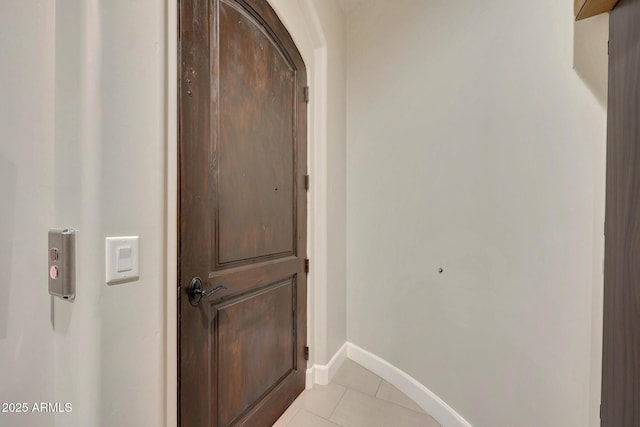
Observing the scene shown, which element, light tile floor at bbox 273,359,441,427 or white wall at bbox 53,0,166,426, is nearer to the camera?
white wall at bbox 53,0,166,426

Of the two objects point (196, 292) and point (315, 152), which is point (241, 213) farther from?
point (315, 152)

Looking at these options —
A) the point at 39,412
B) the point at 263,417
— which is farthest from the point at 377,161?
the point at 39,412

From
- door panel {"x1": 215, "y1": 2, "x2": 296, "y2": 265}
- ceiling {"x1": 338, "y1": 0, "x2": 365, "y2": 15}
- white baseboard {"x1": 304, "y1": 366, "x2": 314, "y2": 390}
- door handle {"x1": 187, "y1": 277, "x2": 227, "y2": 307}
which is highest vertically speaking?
ceiling {"x1": 338, "y1": 0, "x2": 365, "y2": 15}

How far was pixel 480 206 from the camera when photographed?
1348 mm

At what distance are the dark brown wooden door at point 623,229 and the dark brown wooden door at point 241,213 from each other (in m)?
1.32

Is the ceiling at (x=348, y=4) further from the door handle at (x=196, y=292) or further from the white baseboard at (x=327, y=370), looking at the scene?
the white baseboard at (x=327, y=370)

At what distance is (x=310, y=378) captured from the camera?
1802mm

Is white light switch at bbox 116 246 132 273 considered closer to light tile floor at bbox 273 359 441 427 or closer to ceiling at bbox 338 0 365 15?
light tile floor at bbox 273 359 441 427

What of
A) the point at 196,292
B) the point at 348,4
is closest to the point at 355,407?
the point at 196,292

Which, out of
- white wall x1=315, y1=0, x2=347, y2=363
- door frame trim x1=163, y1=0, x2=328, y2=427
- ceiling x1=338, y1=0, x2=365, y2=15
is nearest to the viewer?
door frame trim x1=163, y1=0, x2=328, y2=427

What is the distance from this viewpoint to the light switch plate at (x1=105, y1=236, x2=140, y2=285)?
0.68 metres

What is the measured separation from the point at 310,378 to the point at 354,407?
347 mm

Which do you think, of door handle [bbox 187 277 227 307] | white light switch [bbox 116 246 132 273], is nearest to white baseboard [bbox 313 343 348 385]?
door handle [bbox 187 277 227 307]

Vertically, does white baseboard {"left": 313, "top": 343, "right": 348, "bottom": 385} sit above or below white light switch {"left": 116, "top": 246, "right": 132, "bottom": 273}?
below
